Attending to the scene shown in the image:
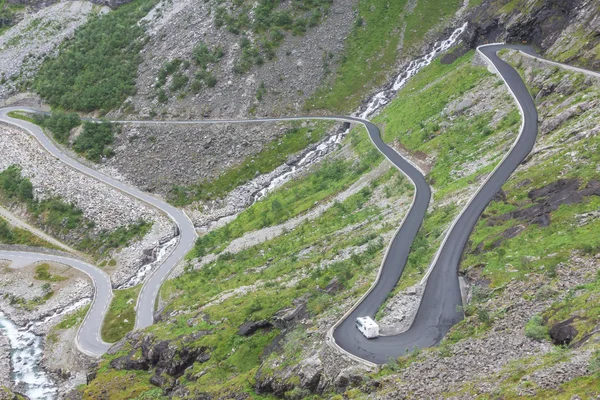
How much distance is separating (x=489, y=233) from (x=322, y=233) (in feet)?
76.8

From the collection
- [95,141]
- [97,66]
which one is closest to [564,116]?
[95,141]

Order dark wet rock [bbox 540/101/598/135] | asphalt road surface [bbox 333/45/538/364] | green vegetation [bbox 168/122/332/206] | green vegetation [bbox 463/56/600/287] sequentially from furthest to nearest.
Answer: green vegetation [bbox 168/122/332/206], dark wet rock [bbox 540/101/598/135], green vegetation [bbox 463/56/600/287], asphalt road surface [bbox 333/45/538/364]

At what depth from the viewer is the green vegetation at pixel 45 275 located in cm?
8544

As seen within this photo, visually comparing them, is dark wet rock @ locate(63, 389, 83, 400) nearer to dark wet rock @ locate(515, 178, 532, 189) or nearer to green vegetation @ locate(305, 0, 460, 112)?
dark wet rock @ locate(515, 178, 532, 189)

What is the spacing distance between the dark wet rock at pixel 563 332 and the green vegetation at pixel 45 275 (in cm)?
7441

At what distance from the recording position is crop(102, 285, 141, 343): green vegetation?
6738 centimetres

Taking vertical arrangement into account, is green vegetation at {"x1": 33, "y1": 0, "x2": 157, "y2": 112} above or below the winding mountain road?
above

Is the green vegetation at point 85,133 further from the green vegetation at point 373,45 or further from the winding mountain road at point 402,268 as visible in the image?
the green vegetation at point 373,45

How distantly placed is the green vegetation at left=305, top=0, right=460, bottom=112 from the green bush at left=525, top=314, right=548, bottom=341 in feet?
267

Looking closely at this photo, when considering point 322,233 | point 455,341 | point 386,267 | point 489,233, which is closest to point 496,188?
point 489,233

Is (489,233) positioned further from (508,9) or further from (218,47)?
(218,47)

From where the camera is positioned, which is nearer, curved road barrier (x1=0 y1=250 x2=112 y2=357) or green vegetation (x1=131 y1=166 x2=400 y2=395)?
green vegetation (x1=131 y1=166 x2=400 y2=395)

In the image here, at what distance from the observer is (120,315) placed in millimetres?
70812

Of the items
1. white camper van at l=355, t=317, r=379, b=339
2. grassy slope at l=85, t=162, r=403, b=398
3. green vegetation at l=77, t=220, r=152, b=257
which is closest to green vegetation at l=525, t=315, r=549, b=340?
white camper van at l=355, t=317, r=379, b=339
